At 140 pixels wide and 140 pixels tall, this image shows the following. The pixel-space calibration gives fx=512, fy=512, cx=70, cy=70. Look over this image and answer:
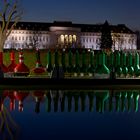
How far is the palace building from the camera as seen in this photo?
138 meters

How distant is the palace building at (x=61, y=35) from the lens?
452 feet

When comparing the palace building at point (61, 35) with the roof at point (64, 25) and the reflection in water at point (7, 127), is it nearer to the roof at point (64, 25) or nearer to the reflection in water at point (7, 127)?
the roof at point (64, 25)

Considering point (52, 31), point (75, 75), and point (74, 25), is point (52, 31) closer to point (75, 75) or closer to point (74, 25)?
point (74, 25)

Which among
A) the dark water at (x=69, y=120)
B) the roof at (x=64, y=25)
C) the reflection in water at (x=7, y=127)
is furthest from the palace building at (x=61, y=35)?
the reflection in water at (x=7, y=127)

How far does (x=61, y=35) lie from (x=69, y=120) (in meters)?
136

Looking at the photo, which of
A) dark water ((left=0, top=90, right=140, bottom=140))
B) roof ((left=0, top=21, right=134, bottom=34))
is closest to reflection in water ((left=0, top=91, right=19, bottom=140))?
dark water ((left=0, top=90, right=140, bottom=140))

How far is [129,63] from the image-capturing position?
27.5 ft

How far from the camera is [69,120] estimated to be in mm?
3166

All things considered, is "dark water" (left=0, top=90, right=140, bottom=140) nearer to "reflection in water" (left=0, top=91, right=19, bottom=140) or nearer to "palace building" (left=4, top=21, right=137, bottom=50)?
"reflection in water" (left=0, top=91, right=19, bottom=140)

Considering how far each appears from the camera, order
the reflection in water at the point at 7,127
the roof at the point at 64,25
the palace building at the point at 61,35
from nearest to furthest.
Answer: the reflection in water at the point at 7,127
the palace building at the point at 61,35
the roof at the point at 64,25

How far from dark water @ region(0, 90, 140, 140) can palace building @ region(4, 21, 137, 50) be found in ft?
411

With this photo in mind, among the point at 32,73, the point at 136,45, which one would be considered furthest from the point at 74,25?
the point at 32,73

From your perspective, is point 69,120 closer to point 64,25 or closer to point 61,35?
point 61,35

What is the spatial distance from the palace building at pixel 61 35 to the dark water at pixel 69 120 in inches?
4935
